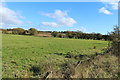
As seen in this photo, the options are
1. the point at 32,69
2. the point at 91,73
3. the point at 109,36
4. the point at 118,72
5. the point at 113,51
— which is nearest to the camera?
the point at 91,73

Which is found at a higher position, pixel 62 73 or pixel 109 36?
pixel 109 36

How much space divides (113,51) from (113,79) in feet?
17.6

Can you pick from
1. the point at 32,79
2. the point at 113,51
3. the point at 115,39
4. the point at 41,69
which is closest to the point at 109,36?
the point at 115,39

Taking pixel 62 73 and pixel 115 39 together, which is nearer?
pixel 62 73

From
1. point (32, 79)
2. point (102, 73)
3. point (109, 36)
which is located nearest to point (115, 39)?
point (109, 36)

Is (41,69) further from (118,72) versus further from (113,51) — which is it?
(113,51)

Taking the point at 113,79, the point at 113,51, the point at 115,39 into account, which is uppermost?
the point at 115,39

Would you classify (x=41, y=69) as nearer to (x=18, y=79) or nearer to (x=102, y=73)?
(x=18, y=79)

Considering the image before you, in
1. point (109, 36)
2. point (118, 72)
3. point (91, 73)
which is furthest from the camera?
point (109, 36)

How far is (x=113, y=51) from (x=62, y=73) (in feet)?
20.9

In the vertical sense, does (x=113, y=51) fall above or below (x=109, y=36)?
below

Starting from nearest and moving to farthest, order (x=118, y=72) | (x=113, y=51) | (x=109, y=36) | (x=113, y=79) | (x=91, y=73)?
(x=113, y=79) < (x=91, y=73) < (x=118, y=72) < (x=113, y=51) < (x=109, y=36)

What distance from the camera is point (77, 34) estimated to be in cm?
8581

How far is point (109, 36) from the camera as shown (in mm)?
11430
